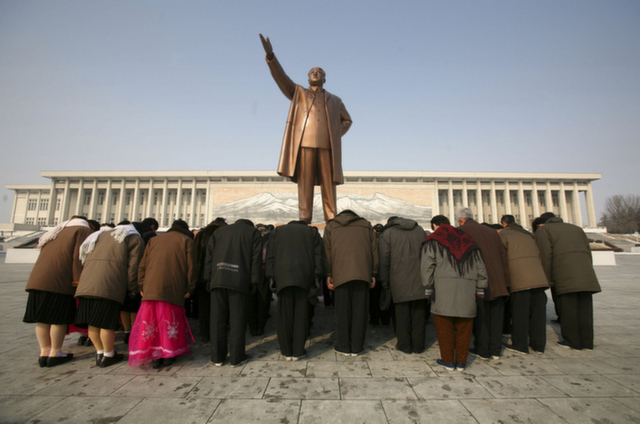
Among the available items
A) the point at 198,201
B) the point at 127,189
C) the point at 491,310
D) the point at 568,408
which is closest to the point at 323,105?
the point at 491,310

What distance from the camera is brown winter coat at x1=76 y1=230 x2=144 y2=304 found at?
10.5 feet

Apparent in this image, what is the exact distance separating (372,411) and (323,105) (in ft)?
15.0

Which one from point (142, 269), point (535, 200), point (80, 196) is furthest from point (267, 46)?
point (80, 196)

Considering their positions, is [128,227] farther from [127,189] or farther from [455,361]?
[127,189]

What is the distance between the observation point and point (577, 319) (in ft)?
12.5

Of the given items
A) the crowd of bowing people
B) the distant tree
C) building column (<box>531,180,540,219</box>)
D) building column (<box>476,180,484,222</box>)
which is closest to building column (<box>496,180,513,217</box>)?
building column (<box>476,180,484,222</box>)

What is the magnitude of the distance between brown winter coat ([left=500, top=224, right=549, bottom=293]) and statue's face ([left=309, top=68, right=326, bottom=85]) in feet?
12.7

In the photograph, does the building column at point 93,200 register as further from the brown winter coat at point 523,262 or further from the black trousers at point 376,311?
the brown winter coat at point 523,262

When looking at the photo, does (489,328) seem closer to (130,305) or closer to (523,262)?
(523,262)

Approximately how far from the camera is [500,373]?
2.99m

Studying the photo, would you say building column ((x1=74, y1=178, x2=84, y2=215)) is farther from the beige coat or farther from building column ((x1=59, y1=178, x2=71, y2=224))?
the beige coat

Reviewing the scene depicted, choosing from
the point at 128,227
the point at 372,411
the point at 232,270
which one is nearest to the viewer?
the point at 372,411

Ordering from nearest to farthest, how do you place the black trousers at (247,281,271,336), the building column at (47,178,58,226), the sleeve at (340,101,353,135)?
the black trousers at (247,281,271,336) < the sleeve at (340,101,353,135) < the building column at (47,178,58,226)

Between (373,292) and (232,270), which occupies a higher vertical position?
(232,270)
